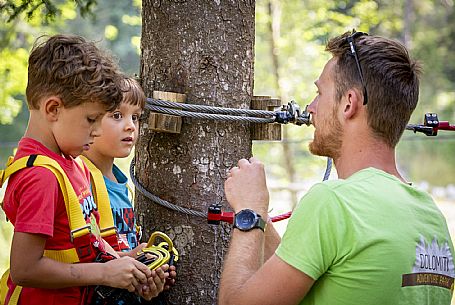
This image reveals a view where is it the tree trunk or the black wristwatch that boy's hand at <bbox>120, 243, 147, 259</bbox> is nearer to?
the tree trunk

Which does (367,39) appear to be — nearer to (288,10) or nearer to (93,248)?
(93,248)

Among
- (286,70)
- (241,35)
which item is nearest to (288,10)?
(286,70)

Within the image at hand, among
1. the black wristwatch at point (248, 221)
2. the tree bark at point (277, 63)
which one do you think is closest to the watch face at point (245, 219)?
the black wristwatch at point (248, 221)

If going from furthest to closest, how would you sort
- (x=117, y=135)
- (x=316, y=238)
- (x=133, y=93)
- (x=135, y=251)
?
(x=117, y=135) → (x=133, y=93) → (x=135, y=251) → (x=316, y=238)

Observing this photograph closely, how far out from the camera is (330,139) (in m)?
2.30

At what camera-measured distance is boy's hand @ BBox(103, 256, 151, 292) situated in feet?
7.64

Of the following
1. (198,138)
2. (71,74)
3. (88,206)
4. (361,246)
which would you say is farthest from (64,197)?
(361,246)

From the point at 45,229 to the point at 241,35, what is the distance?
1.19m

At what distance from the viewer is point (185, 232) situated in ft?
9.41

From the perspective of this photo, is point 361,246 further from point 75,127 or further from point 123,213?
point 123,213

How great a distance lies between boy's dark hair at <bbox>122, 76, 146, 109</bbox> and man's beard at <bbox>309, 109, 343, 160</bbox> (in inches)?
31.4

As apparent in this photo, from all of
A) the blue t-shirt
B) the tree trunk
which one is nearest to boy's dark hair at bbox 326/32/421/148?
the tree trunk

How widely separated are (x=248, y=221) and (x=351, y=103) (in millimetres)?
488

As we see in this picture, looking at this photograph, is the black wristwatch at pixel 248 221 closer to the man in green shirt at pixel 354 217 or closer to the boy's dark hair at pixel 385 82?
the man in green shirt at pixel 354 217
